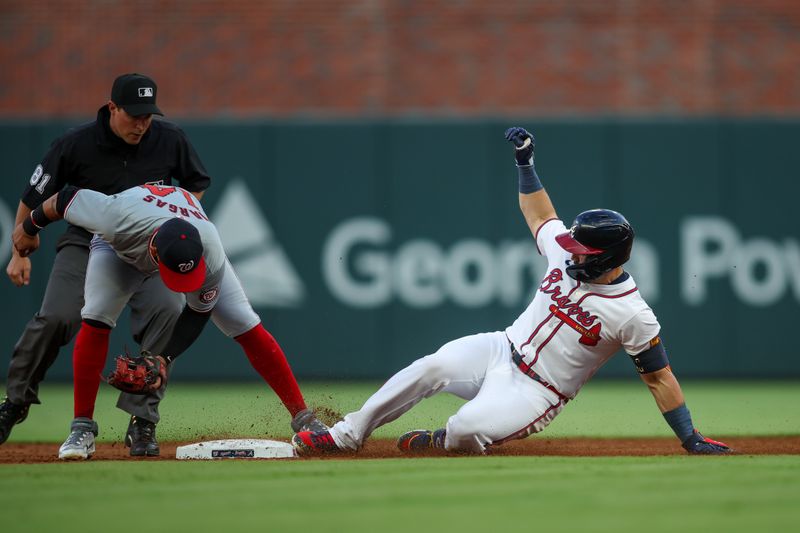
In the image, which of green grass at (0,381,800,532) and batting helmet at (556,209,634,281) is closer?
green grass at (0,381,800,532)

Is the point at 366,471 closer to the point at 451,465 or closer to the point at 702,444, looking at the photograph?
the point at 451,465

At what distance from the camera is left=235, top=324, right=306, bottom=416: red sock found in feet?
19.1

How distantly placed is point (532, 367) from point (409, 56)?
8.36 meters

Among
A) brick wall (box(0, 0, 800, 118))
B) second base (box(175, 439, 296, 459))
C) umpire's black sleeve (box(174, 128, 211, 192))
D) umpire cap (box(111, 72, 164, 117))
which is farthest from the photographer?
brick wall (box(0, 0, 800, 118))

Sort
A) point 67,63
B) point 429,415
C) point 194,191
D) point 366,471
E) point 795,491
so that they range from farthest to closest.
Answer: point 67,63, point 429,415, point 194,191, point 366,471, point 795,491

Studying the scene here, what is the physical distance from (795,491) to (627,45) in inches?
381

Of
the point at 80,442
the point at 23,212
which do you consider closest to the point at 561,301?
the point at 80,442

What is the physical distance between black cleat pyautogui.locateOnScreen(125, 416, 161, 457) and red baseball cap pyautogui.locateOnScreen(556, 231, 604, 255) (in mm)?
2177

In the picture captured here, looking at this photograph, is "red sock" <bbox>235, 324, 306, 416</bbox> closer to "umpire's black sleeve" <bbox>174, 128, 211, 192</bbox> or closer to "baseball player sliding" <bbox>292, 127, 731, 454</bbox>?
"baseball player sliding" <bbox>292, 127, 731, 454</bbox>

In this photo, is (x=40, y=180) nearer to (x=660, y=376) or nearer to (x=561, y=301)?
(x=561, y=301)

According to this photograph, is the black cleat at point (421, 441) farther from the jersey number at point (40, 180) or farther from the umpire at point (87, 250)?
the jersey number at point (40, 180)

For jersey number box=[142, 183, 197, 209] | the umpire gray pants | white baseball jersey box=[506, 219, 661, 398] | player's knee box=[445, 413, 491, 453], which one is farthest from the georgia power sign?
player's knee box=[445, 413, 491, 453]

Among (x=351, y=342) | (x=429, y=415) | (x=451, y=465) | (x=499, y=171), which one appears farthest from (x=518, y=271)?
(x=451, y=465)

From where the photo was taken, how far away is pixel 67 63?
509 inches
